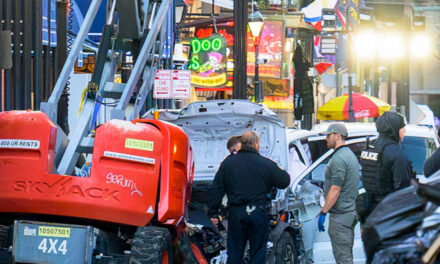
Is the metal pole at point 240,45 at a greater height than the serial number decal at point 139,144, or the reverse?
the metal pole at point 240,45

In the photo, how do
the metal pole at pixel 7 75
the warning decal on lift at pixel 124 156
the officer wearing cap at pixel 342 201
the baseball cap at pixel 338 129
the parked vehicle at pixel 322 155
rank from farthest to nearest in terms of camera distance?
the metal pole at pixel 7 75 < the parked vehicle at pixel 322 155 < the baseball cap at pixel 338 129 < the officer wearing cap at pixel 342 201 < the warning decal on lift at pixel 124 156

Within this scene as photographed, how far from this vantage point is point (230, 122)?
12.6 m

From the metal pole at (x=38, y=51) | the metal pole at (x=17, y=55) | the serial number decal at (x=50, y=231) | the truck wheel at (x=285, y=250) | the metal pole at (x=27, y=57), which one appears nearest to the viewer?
the serial number decal at (x=50, y=231)

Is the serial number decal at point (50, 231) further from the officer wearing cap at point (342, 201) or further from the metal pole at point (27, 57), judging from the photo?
the metal pole at point (27, 57)

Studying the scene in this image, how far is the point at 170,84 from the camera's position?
2127 centimetres

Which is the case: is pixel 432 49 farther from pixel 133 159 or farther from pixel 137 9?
pixel 133 159

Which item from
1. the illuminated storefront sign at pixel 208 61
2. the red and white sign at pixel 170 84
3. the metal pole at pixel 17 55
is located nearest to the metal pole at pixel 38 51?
the metal pole at pixel 17 55

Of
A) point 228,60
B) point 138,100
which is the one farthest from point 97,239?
point 228,60

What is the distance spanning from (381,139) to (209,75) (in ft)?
63.9

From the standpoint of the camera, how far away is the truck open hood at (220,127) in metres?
12.3

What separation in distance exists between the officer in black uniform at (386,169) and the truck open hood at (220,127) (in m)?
2.05

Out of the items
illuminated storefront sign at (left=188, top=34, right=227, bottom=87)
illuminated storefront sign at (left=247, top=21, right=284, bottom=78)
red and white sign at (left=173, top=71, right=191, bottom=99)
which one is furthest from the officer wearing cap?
illuminated storefront sign at (left=247, top=21, right=284, bottom=78)

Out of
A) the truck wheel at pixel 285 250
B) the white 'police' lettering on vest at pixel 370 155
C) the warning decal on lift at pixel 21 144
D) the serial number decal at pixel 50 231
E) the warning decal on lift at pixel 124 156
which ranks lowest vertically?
the truck wheel at pixel 285 250

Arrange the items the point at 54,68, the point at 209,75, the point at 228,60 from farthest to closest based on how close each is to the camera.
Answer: the point at 228,60, the point at 209,75, the point at 54,68
